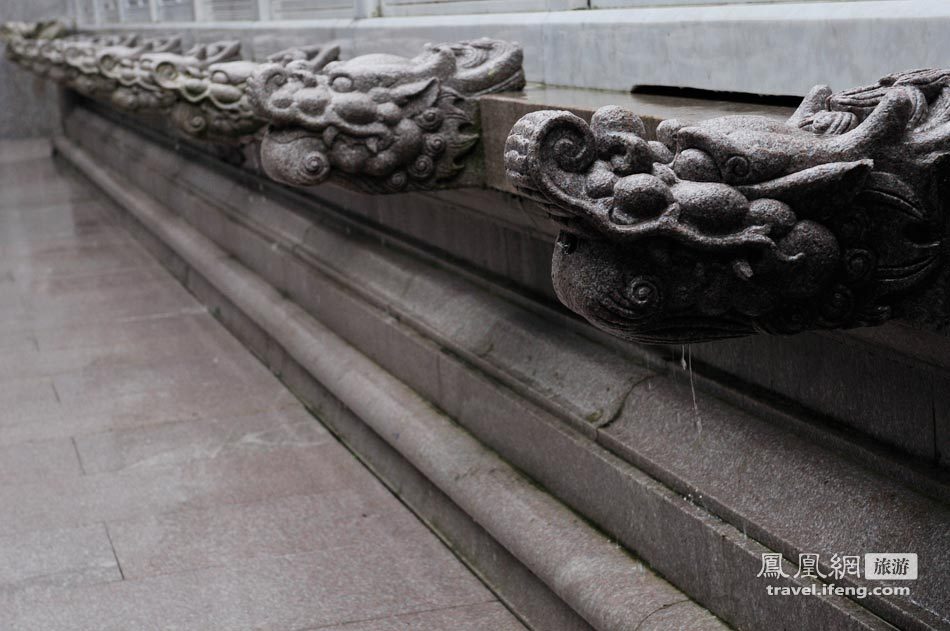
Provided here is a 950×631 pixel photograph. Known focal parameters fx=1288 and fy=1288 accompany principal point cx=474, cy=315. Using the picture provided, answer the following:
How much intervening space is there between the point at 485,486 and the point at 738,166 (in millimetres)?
1835

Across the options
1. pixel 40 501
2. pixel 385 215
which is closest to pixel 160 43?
pixel 385 215

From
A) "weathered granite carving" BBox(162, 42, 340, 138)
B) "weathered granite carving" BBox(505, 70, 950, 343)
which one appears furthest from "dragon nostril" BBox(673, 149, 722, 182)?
"weathered granite carving" BBox(162, 42, 340, 138)

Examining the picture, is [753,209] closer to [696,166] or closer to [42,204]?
[696,166]

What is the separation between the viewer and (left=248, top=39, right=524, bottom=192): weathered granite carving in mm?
3436

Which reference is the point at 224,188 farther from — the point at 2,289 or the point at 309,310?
the point at 309,310

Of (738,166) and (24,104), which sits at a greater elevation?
(738,166)

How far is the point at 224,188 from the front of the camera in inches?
299

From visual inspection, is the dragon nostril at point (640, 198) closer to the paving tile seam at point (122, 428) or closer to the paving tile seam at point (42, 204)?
the paving tile seam at point (122, 428)

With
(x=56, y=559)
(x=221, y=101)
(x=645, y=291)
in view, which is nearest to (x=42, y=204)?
(x=221, y=101)

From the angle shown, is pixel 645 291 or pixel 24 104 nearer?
pixel 645 291

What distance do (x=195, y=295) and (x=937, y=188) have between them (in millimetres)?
6245

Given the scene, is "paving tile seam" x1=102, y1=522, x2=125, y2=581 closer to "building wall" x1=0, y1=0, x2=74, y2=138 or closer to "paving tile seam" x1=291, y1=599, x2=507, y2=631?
"paving tile seam" x1=291, y1=599, x2=507, y2=631

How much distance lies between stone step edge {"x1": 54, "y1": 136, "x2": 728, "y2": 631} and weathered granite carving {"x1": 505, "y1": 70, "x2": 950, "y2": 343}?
92 cm

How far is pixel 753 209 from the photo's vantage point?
1845 mm
